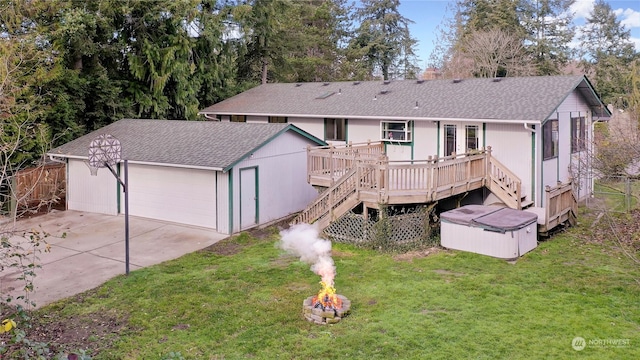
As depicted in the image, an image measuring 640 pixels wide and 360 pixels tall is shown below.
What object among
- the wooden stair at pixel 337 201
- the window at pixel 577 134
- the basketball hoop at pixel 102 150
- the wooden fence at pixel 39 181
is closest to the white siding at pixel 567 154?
the window at pixel 577 134

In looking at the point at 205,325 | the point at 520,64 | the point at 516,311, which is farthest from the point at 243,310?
the point at 520,64

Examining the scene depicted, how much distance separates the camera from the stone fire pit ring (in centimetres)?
809

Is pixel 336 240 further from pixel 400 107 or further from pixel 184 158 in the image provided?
pixel 400 107

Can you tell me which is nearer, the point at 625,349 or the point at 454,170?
the point at 625,349

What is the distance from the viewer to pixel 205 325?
26.9 ft

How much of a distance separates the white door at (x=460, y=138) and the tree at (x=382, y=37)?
2721cm

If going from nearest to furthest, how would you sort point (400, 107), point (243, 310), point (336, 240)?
point (243, 310) < point (336, 240) < point (400, 107)

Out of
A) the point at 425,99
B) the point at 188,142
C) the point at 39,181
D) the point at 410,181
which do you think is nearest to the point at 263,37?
the point at 425,99

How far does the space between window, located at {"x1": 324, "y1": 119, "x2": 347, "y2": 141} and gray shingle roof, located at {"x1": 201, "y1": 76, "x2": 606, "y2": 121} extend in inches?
18.6

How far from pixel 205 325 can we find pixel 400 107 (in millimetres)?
11920

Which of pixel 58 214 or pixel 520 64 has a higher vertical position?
pixel 520 64

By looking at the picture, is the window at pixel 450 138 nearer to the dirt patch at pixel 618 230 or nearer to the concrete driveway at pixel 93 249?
the dirt patch at pixel 618 230

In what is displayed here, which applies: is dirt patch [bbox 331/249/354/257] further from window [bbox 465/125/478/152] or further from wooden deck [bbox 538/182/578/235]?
window [bbox 465/125/478/152]

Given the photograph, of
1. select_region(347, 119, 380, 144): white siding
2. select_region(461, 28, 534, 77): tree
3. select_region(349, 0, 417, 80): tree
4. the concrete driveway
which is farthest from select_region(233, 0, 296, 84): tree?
the concrete driveway
